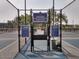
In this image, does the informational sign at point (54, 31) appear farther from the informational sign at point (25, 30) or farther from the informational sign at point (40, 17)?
the informational sign at point (25, 30)

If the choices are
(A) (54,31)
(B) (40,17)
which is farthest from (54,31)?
(B) (40,17)

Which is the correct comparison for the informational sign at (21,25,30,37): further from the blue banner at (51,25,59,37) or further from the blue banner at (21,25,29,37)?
the blue banner at (51,25,59,37)

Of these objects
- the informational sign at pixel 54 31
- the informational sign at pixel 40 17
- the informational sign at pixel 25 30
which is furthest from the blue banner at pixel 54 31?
the informational sign at pixel 25 30

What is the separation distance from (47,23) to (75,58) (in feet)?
14.6

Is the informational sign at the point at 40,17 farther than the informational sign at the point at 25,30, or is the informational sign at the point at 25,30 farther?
the informational sign at the point at 40,17

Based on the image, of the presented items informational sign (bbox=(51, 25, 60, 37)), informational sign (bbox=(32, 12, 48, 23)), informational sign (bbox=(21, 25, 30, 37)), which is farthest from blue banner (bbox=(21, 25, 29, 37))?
informational sign (bbox=(51, 25, 60, 37))

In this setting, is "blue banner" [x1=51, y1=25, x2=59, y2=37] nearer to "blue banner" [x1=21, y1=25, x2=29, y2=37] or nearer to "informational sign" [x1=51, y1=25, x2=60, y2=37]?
"informational sign" [x1=51, y1=25, x2=60, y2=37]

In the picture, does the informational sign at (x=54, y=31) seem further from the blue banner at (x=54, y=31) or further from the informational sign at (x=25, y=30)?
the informational sign at (x=25, y=30)

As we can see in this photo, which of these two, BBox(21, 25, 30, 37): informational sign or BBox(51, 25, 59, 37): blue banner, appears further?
BBox(51, 25, 59, 37): blue banner

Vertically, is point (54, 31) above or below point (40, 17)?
below

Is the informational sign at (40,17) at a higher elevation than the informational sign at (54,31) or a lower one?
higher

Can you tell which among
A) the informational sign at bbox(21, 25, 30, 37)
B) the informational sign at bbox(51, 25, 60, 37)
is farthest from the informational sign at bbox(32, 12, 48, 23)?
the informational sign at bbox(21, 25, 30, 37)

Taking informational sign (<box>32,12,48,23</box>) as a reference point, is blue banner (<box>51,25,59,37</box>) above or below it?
below

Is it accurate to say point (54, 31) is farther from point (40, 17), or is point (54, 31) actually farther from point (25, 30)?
point (25, 30)
